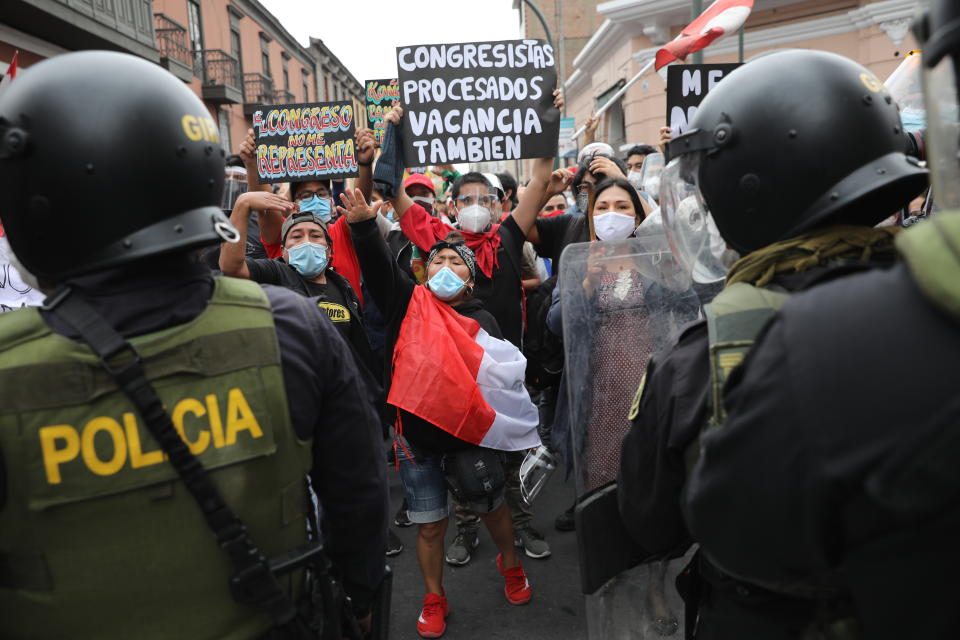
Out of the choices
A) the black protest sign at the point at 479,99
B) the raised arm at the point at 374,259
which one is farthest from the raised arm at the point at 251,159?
the raised arm at the point at 374,259

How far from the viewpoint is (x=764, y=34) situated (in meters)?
13.1

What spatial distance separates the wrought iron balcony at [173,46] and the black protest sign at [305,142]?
1336cm

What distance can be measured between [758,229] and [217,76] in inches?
A: 907

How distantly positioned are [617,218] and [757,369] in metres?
2.78

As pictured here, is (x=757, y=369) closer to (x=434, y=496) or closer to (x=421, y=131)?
(x=434, y=496)

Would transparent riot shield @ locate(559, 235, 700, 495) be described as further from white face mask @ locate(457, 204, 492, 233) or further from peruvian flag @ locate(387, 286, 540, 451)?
white face mask @ locate(457, 204, 492, 233)

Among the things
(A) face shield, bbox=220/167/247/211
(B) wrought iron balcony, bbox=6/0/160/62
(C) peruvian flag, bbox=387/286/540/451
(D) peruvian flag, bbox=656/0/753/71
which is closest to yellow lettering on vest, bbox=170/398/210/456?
(C) peruvian flag, bbox=387/286/540/451

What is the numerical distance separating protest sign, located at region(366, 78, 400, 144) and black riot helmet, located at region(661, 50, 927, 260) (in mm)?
6136

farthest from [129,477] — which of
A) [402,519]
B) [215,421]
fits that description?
[402,519]

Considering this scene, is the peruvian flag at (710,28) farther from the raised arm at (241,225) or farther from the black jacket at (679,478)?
the black jacket at (679,478)

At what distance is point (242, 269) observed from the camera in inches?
122

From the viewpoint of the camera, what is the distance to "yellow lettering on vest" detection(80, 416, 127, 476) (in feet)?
3.95

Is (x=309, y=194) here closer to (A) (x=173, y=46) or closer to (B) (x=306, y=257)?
(B) (x=306, y=257)

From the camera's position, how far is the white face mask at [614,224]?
357 centimetres
